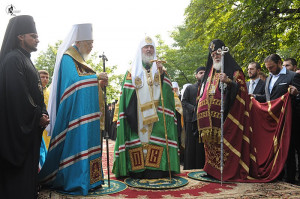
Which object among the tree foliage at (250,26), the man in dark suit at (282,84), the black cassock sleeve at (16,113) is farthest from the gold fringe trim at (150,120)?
the tree foliage at (250,26)

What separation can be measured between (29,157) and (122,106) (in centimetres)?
217

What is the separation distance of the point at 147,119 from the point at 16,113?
7.90ft

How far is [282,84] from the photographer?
5539mm

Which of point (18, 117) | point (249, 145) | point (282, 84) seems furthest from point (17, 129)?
point (282, 84)

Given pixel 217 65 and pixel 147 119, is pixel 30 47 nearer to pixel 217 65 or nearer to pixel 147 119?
pixel 147 119

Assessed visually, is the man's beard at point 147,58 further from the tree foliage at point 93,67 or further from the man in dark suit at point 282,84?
the tree foliage at point 93,67

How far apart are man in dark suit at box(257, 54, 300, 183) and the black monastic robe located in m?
4.28

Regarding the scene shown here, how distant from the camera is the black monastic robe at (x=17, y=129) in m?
3.26

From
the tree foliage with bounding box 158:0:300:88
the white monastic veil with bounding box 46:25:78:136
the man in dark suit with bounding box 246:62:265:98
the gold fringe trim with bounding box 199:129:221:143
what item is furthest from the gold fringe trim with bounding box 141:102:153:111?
the tree foliage with bounding box 158:0:300:88

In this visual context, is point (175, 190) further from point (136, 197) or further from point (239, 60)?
point (239, 60)

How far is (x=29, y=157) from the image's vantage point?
350 centimetres

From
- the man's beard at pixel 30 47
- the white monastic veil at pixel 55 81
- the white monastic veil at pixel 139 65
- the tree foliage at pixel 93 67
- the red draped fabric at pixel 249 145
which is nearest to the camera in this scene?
the man's beard at pixel 30 47

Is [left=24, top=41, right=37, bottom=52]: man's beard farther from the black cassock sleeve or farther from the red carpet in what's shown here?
Result: the red carpet

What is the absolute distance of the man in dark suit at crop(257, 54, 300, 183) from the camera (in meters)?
5.16
